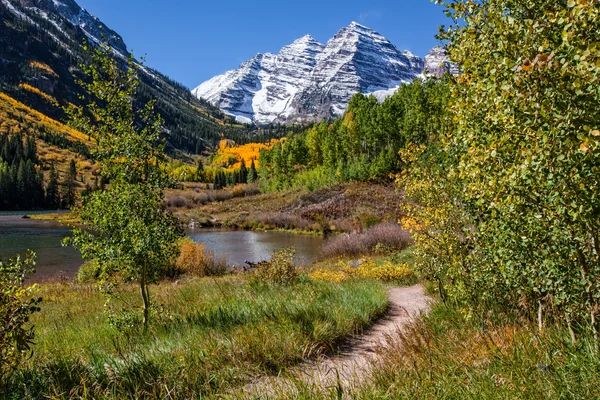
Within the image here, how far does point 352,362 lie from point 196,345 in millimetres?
2373

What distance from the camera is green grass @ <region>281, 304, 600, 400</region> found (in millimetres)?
3281

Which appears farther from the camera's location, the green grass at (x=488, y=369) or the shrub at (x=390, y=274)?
the shrub at (x=390, y=274)

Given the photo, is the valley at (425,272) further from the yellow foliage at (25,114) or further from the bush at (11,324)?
the yellow foliage at (25,114)

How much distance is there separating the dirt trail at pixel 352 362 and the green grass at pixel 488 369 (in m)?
0.23

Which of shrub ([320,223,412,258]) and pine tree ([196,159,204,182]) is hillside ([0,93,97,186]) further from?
shrub ([320,223,412,258])

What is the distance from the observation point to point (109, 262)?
A: 7.09 m

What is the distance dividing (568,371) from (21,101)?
246 metres

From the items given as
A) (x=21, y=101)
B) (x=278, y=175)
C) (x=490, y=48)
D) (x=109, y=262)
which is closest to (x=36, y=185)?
(x=278, y=175)

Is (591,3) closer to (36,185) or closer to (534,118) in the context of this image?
(534,118)

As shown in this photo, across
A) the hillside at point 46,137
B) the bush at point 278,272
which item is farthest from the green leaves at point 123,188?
the hillside at point 46,137

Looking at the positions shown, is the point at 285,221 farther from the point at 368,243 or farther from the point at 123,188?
the point at 123,188

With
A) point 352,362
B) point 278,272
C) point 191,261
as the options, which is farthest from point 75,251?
point 352,362

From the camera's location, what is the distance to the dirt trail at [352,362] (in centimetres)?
412

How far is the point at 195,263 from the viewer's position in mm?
22016
